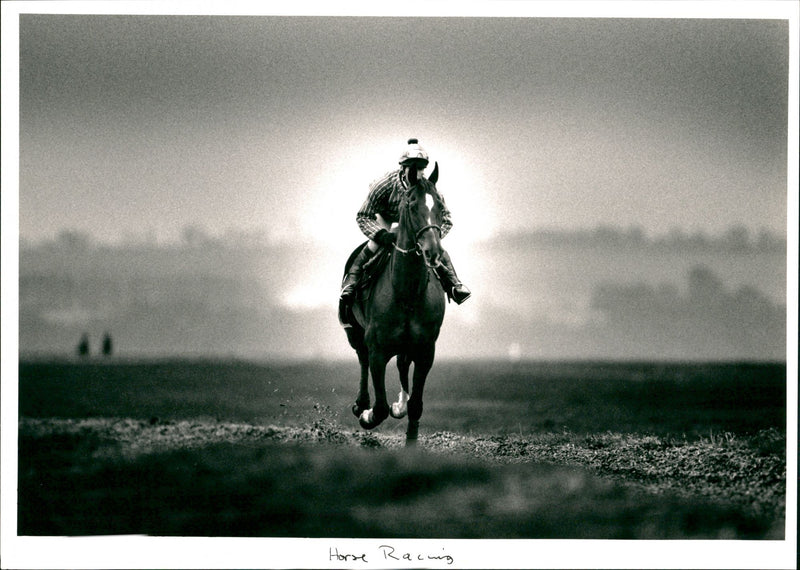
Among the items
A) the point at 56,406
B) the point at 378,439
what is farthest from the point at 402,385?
the point at 56,406

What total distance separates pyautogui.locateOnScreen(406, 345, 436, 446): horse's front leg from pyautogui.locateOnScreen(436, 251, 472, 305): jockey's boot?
0.54m

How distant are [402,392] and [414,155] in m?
2.16

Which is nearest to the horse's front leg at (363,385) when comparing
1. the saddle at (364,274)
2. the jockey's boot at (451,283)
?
the saddle at (364,274)

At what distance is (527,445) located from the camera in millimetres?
7930

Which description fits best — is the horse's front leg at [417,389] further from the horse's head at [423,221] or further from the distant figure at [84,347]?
the distant figure at [84,347]

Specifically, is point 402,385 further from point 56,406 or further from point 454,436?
point 56,406

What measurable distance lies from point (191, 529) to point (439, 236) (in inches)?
139

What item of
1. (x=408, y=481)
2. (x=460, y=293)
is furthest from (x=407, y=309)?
(x=408, y=481)

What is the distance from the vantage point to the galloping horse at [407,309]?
684 cm

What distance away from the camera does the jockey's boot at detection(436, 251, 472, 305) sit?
707 centimetres

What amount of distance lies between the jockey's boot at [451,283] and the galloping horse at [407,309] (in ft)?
0.39

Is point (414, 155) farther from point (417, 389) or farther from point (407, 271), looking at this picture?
point (417, 389)
